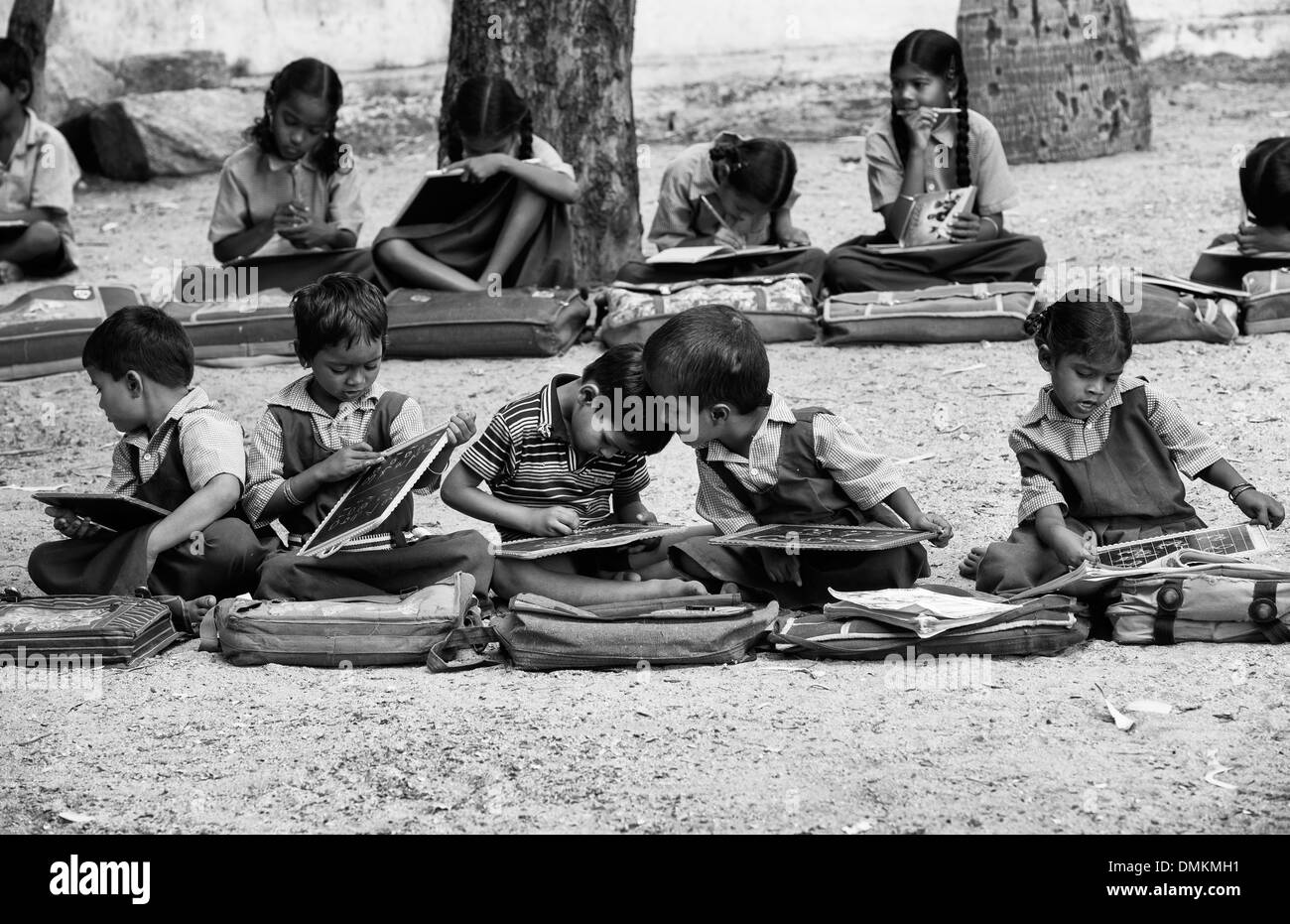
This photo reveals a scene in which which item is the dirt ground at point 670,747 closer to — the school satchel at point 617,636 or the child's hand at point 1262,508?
the school satchel at point 617,636

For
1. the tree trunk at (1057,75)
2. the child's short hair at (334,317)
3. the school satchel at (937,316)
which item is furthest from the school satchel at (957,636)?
the tree trunk at (1057,75)

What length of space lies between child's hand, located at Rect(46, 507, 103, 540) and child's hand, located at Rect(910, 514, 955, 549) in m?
2.22

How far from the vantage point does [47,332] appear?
706cm

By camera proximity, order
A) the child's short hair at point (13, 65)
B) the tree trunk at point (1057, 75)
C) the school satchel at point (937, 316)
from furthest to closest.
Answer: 1. the tree trunk at point (1057, 75)
2. the child's short hair at point (13, 65)
3. the school satchel at point (937, 316)

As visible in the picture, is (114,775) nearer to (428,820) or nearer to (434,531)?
(428,820)

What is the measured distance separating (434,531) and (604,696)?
1.27 meters

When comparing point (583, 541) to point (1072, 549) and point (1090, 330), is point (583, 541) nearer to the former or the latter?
point (1072, 549)

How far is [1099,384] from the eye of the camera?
14.0ft

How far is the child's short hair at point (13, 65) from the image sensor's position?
330 inches

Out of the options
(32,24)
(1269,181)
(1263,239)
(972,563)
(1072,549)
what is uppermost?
(32,24)

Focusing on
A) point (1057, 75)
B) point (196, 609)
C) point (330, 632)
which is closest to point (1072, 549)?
point (330, 632)

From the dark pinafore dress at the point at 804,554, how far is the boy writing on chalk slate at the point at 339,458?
0.62 metres

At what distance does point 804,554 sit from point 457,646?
0.97 meters

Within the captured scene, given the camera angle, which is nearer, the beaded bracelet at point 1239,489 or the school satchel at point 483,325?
the beaded bracelet at point 1239,489
